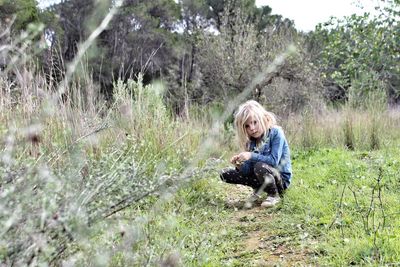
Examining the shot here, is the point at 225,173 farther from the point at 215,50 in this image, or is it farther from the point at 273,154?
the point at 215,50

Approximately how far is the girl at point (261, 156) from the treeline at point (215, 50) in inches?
38.3

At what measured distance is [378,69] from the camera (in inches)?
364

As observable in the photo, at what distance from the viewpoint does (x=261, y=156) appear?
12.5 ft

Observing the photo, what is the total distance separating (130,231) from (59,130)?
2.31 m

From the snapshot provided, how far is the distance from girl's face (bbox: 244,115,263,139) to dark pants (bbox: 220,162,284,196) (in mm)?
263

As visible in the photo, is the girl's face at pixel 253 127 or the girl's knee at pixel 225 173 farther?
the girl's knee at pixel 225 173

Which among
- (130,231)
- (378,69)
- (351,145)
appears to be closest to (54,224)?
(130,231)

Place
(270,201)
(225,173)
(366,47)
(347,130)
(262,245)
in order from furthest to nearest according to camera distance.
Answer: (366,47) < (347,130) < (225,173) < (270,201) < (262,245)

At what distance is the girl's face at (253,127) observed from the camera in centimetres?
384

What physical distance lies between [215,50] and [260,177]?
10.5 metres

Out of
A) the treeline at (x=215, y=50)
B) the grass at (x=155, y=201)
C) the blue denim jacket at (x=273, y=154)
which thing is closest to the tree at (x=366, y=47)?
the treeline at (x=215, y=50)

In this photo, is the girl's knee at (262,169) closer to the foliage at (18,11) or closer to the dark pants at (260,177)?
the dark pants at (260,177)

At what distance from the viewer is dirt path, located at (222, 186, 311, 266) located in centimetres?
253

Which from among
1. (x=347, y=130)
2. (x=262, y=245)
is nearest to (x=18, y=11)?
(x=347, y=130)
